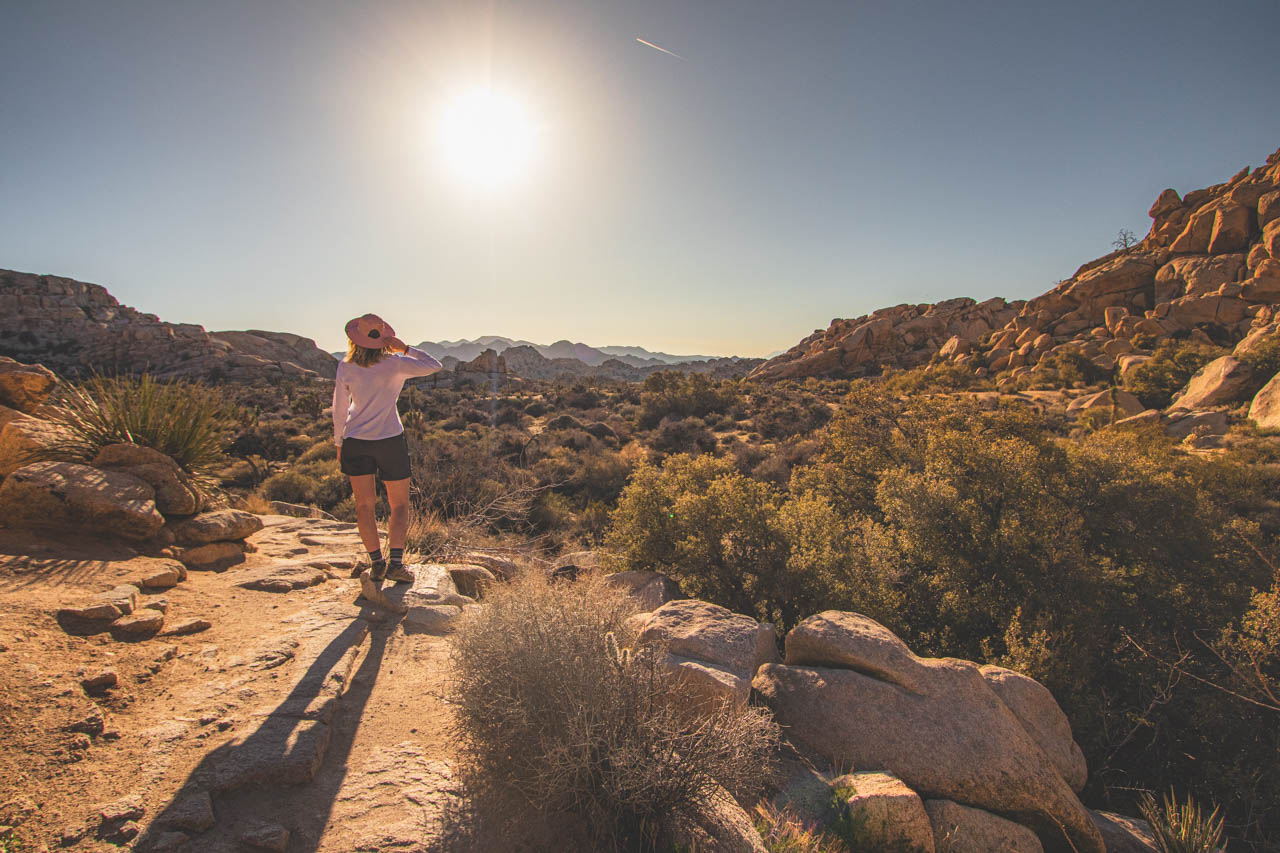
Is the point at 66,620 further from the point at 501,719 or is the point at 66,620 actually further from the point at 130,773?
the point at 501,719

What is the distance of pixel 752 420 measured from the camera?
2230 centimetres

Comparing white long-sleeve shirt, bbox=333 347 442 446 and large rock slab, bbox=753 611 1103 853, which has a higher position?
white long-sleeve shirt, bbox=333 347 442 446

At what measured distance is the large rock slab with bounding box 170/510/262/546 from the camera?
171 inches

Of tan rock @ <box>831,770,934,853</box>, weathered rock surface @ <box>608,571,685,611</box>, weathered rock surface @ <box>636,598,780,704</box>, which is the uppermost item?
weathered rock surface @ <box>636,598,780,704</box>

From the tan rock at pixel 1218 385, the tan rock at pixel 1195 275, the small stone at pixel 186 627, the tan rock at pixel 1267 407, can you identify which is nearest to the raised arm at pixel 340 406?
the small stone at pixel 186 627

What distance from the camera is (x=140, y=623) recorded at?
2787 mm

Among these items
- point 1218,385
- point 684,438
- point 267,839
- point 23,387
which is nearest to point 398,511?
point 267,839

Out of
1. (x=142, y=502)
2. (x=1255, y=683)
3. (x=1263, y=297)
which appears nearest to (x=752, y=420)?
(x=1255, y=683)

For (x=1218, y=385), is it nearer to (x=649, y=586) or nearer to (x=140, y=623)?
(x=649, y=586)

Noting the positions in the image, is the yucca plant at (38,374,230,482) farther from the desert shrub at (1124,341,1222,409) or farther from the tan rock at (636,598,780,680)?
the desert shrub at (1124,341,1222,409)

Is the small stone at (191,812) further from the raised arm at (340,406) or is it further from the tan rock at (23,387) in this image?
the tan rock at (23,387)

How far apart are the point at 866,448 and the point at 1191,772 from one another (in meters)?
4.60

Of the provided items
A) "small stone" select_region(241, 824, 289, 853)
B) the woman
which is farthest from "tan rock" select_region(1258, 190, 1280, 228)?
"small stone" select_region(241, 824, 289, 853)

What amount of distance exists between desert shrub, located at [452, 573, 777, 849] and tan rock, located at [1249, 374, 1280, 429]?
1867 centimetres
